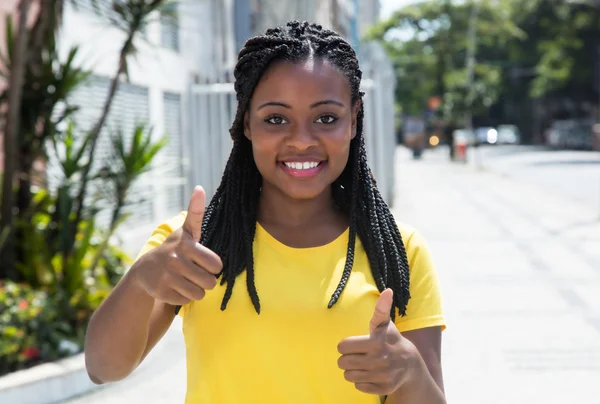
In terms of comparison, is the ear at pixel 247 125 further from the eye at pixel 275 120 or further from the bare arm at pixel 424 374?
the bare arm at pixel 424 374

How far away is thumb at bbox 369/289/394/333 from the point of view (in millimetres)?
1410

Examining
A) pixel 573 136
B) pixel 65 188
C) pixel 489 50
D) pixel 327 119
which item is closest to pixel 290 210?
pixel 327 119

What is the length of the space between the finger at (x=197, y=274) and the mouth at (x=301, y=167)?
34 cm

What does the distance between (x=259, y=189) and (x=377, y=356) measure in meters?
0.56

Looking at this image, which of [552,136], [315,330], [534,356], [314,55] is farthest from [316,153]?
[552,136]

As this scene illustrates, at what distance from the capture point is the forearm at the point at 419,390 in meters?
1.51

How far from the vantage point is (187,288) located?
1.42 meters

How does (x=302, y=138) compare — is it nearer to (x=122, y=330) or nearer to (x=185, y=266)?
(x=185, y=266)

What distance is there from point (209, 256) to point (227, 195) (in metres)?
0.40

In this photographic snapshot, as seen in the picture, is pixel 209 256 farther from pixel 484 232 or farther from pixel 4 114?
pixel 484 232

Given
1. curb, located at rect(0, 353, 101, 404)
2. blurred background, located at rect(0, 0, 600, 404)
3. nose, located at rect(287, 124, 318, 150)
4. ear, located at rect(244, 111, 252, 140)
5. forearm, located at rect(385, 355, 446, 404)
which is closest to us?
forearm, located at rect(385, 355, 446, 404)

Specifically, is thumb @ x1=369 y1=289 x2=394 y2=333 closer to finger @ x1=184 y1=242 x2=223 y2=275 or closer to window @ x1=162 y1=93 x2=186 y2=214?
finger @ x1=184 y1=242 x2=223 y2=275

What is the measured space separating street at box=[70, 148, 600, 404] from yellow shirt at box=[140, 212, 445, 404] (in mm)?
3165

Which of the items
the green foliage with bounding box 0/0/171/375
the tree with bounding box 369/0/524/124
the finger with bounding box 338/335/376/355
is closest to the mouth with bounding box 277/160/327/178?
the finger with bounding box 338/335/376/355
